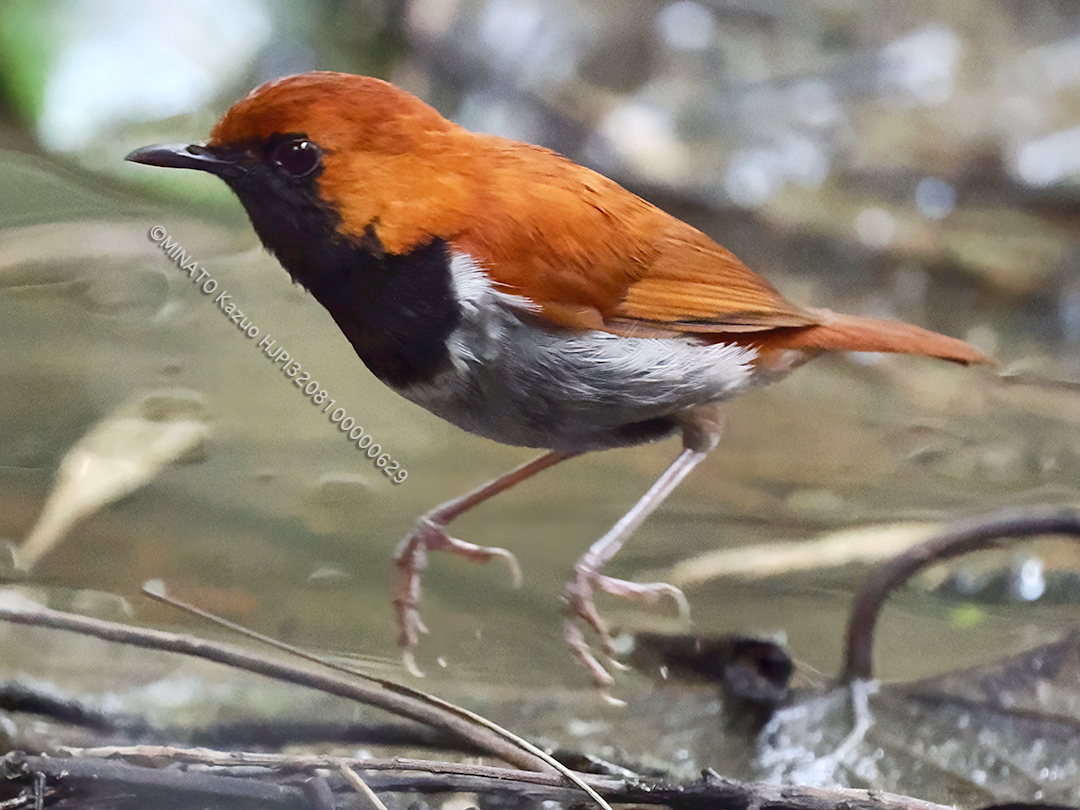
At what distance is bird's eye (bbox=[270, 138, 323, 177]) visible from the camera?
69 cm

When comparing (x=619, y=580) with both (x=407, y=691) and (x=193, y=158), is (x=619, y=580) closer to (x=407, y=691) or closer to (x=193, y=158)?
(x=407, y=691)

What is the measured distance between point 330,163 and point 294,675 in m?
0.41

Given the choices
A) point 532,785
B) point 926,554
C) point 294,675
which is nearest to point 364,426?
point 294,675

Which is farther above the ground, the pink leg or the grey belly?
the grey belly

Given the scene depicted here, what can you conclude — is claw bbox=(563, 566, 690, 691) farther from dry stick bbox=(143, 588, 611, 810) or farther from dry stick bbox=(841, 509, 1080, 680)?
dry stick bbox=(841, 509, 1080, 680)

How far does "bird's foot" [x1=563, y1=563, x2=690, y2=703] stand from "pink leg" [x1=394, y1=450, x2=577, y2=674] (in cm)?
7

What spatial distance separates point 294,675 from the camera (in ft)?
2.28

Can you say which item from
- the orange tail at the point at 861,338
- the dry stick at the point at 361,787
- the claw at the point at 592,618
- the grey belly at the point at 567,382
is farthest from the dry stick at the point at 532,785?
the orange tail at the point at 861,338

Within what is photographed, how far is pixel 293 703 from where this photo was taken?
0.81 metres

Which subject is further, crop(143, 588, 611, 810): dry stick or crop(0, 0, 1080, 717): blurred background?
crop(0, 0, 1080, 717): blurred background

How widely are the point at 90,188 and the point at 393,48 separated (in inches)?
13.9

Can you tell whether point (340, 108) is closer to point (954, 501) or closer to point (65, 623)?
point (65, 623)

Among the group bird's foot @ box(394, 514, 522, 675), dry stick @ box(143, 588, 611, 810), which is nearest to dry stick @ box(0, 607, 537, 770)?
dry stick @ box(143, 588, 611, 810)

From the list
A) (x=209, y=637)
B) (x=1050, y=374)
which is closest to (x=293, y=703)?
(x=209, y=637)
